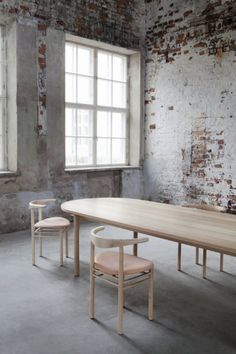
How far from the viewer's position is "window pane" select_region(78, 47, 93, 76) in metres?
6.71

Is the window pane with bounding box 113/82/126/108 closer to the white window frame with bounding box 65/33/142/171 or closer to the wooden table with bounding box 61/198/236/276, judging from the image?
the white window frame with bounding box 65/33/142/171

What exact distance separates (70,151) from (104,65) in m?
1.78

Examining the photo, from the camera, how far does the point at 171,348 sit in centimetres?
259

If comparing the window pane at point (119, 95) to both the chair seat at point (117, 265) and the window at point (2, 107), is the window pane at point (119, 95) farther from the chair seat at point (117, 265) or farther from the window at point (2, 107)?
the chair seat at point (117, 265)

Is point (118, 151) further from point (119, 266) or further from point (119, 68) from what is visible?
point (119, 266)

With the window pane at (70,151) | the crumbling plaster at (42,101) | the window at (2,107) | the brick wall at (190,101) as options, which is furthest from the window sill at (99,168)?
the window at (2,107)

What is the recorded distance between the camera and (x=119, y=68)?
7445 millimetres

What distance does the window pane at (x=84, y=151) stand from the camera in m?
6.80

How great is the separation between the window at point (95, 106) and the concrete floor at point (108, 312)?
276 cm

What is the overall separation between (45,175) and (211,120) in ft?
9.32

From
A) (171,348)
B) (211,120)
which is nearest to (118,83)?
(211,120)

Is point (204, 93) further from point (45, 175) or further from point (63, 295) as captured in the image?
point (63, 295)

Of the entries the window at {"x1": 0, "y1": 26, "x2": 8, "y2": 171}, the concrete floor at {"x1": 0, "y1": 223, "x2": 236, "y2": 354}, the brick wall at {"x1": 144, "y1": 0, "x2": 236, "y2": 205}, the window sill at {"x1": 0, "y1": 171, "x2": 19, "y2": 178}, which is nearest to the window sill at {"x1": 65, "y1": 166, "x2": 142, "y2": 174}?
the brick wall at {"x1": 144, "y1": 0, "x2": 236, "y2": 205}

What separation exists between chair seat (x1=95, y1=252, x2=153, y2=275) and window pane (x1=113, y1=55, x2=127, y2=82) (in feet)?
16.3
